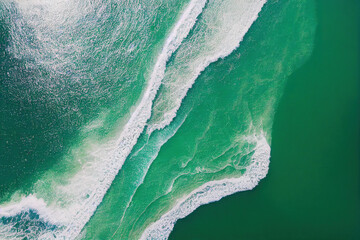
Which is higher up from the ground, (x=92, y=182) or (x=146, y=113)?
(x=146, y=113)

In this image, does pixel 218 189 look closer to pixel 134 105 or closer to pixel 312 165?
pixel 312 165

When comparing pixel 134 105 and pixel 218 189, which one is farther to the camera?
pixel 134 105

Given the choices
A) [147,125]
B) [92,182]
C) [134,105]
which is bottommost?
[92,182]

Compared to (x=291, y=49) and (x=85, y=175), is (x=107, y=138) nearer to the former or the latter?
(x=85, y=175)

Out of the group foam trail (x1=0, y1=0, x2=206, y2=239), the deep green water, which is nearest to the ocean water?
foam trail (x1=0, y1=0, x2=206, y2=239)

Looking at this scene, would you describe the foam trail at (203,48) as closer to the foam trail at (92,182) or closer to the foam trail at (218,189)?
the foam trail at (92,182)

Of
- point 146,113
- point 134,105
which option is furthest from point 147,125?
point 134,105
